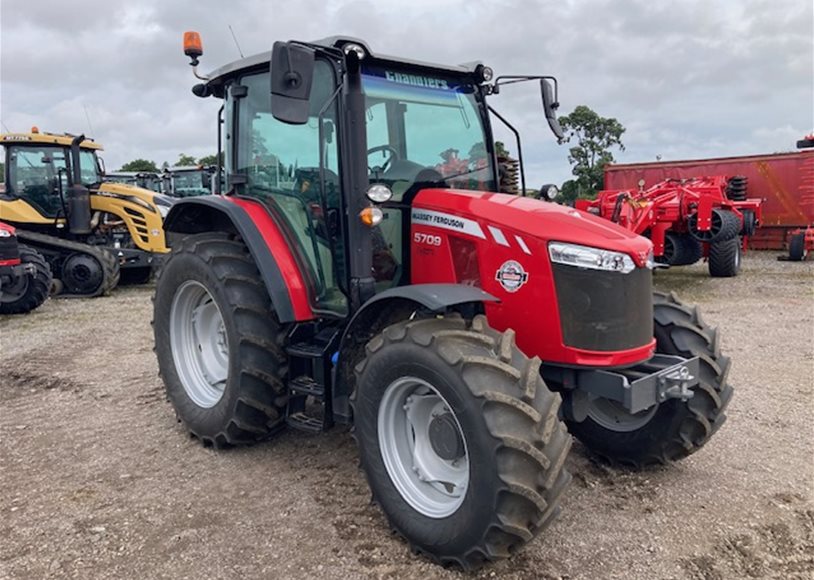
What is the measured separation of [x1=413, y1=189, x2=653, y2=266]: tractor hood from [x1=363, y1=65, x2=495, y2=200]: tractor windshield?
320mm

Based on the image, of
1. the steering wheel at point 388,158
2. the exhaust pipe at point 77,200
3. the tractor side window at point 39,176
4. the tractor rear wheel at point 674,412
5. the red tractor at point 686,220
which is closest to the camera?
the tractor rear wheel at point 674,412

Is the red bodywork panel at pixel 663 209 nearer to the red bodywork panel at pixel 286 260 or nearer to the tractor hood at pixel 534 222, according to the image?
the tractor hood at pixel 534 222

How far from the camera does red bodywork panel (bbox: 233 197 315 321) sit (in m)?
3.56

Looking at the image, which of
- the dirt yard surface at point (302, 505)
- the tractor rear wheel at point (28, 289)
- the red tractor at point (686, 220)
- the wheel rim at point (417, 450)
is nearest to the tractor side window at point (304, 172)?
the wheel rim at point (417, 450)

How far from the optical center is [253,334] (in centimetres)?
357

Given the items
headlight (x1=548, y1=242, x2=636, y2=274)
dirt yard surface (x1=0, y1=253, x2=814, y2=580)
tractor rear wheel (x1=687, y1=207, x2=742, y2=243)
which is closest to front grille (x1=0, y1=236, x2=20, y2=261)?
dirt yard surface (x1=0, y1=253, x2=814, y2=580)

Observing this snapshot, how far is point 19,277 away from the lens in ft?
28.8

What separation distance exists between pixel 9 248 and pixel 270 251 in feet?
22.0

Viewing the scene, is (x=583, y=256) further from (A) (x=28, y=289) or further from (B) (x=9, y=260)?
(A) (x=28, y=289)

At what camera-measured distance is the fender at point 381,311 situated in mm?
2781

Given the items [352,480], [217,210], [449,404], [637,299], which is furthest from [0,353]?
[637,299]

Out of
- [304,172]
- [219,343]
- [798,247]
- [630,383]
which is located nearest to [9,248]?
[219,343]

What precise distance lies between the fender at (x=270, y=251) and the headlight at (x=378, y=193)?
71 centimetres

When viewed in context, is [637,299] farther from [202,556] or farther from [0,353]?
[0,353]
